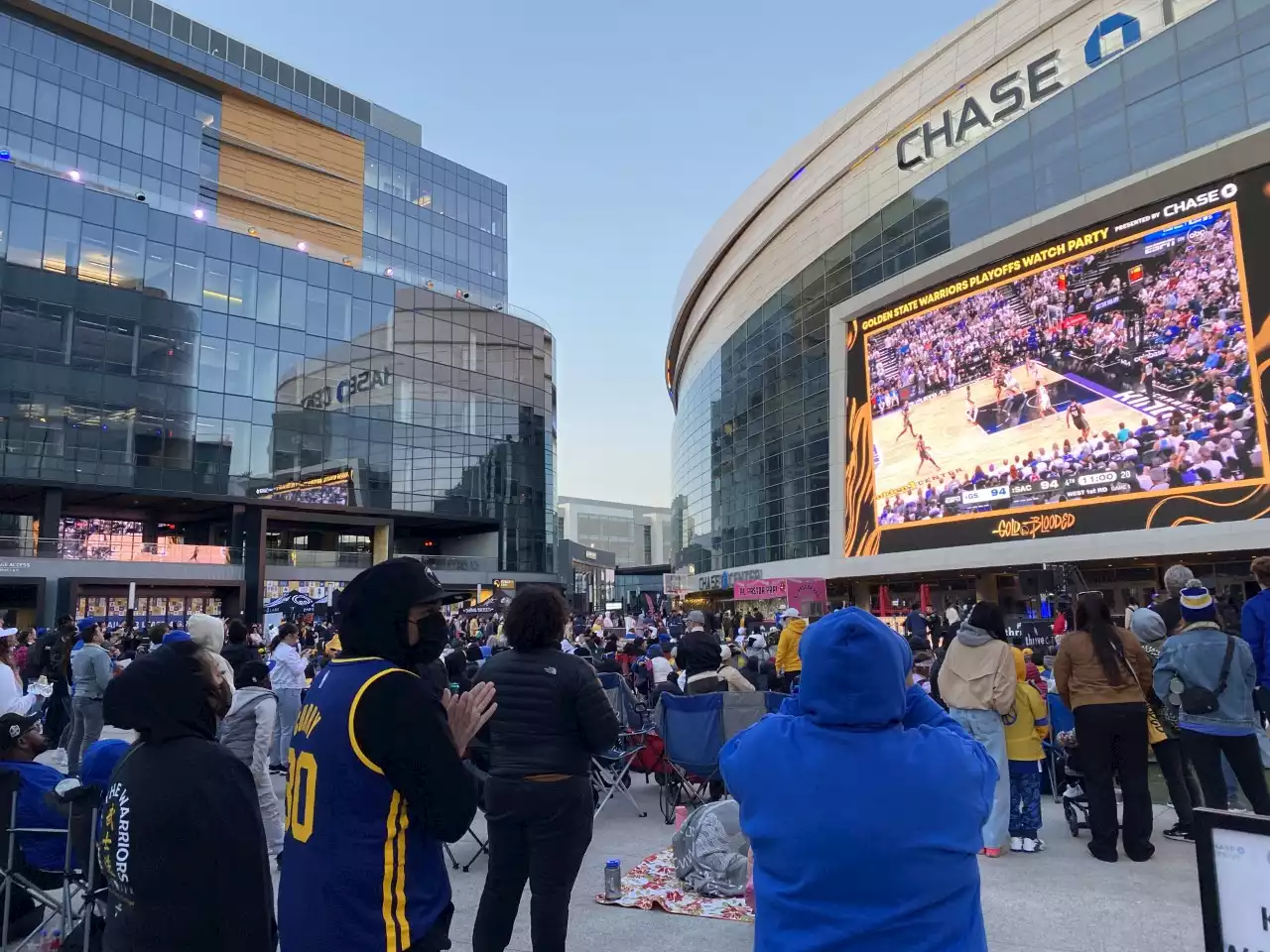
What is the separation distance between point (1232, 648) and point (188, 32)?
5975cm

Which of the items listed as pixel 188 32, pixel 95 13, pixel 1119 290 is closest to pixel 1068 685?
pixel 1119 290

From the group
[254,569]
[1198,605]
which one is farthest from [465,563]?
[1198,605]

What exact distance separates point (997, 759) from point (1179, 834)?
5.04ft

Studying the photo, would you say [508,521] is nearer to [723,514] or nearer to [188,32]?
[723,514]

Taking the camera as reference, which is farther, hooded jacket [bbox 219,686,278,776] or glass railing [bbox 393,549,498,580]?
glass railing [bbox 393,549,498,580]

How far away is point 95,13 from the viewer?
4303 centimetres

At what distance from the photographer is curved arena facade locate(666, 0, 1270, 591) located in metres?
22.2

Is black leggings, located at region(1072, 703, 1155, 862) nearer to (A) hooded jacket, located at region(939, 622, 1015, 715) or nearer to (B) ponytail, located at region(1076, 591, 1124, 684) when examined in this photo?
(B) ponytail, located at region(1076, 591, 1124, 684)

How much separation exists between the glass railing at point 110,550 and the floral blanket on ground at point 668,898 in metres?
31.8

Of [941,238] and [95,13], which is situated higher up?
[95,13]

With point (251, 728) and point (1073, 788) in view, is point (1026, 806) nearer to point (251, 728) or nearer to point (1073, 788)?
point (1073, 788)

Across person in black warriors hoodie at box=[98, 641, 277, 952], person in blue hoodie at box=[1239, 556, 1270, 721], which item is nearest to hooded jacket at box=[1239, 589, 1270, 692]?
person in blue hoodie at box=[1239, 556, 1270, 721]

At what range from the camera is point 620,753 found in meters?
7.23

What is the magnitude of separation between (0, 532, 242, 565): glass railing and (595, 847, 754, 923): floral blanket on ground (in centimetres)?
3177
